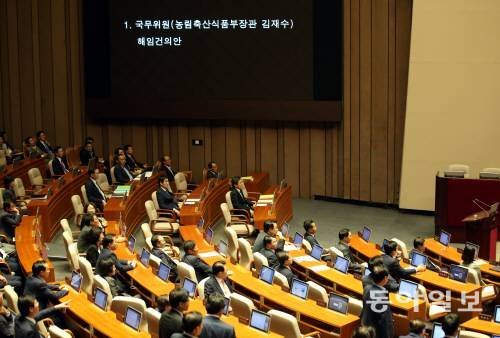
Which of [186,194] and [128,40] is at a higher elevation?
[128,40]

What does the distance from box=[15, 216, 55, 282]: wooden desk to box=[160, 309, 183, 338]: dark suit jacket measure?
283cm

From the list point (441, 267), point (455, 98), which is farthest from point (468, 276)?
point (455, 98)

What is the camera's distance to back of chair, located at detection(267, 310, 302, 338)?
320 inches

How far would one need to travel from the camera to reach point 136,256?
1130 cm

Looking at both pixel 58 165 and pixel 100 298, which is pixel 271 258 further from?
pixel 58 165

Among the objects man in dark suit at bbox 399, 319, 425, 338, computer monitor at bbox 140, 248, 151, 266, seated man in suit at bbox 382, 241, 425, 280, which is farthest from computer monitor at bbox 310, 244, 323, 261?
man in dark suit at bbox 399, 319, 425, 338

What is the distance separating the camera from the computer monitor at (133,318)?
27.3ft

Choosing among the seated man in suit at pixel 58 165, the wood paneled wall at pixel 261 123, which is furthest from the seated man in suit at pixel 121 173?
the wood paneled wall at pixel 261 123

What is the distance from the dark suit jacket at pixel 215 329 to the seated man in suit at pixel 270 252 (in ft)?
11.7

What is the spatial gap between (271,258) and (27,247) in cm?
307

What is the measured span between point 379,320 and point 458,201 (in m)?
6.84

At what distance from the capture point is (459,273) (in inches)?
421

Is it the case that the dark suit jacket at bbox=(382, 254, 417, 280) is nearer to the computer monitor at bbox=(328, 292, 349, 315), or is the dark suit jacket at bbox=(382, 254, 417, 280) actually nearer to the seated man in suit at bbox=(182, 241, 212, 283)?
the computer monitor at bbox=(328, 292, 349, 315)

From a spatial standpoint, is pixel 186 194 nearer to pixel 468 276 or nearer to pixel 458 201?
pixel 458 201
